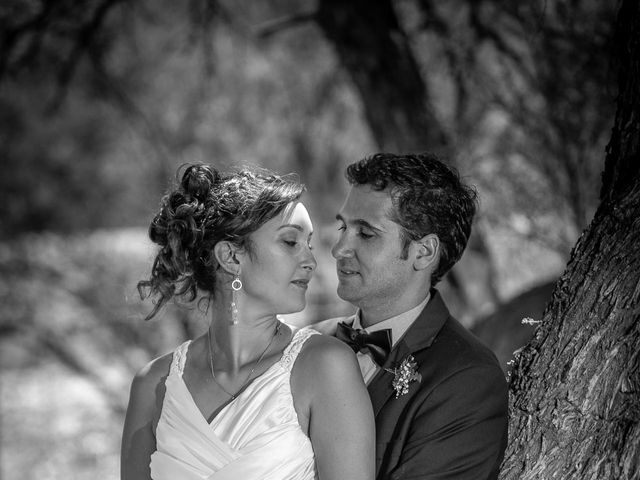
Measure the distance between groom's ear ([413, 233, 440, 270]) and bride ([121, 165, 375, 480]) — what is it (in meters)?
0.44

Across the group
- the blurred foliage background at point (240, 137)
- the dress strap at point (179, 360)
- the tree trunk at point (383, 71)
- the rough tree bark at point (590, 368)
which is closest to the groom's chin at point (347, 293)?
the dress strap at point (179, 360)

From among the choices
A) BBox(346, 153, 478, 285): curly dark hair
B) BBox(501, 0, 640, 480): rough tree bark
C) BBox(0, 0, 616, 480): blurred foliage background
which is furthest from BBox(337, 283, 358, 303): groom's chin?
BBox(0, 0, 616, 480): blurred foliage background

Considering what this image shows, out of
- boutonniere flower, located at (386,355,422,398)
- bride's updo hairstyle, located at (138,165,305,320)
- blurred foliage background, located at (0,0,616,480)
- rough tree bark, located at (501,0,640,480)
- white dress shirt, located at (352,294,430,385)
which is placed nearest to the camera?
rough tree bark, located at (501,0,640,480)

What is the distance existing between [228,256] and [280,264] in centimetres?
18

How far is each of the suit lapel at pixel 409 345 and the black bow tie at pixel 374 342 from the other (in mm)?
29

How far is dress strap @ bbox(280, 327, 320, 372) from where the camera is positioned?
8.32 feet

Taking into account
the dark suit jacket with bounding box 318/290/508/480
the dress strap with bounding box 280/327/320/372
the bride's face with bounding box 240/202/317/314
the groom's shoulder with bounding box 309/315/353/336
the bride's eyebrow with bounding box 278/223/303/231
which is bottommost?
the dark suit jacket with bounding box 318/290/508/480

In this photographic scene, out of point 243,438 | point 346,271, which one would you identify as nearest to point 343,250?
point 346,271

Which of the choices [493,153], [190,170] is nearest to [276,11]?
[493,153]

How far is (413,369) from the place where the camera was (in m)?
2.55

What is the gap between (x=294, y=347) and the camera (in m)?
2.58

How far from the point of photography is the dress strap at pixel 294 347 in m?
2.54

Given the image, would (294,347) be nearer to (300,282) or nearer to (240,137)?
(300,282)

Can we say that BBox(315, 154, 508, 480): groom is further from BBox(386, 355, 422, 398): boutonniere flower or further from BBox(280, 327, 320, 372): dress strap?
BBox(280, 327, 320, 372): dress strap
